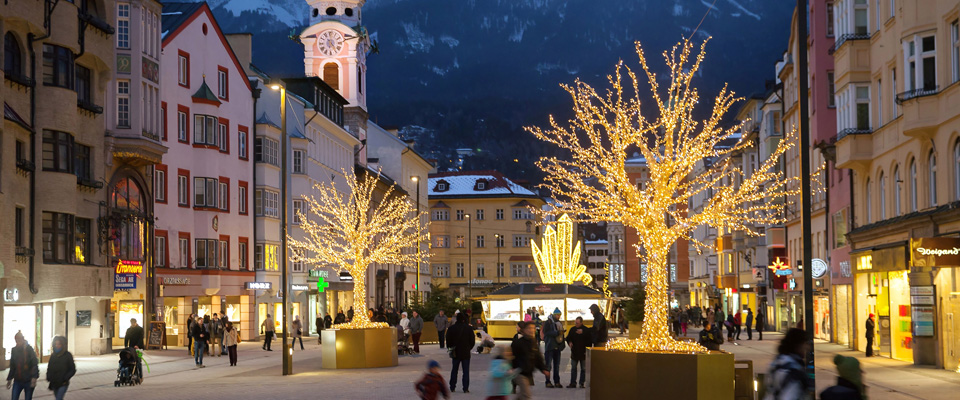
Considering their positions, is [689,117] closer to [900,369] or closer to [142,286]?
[900,369]

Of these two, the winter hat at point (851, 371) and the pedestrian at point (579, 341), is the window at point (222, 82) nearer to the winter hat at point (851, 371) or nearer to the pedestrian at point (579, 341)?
the pedestrian at point (579, 341)

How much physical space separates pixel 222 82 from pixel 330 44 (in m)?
30.7

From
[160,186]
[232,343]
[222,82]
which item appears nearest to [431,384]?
[232,343]

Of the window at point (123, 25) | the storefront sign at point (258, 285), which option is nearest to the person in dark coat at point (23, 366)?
the window at point (123, 25)

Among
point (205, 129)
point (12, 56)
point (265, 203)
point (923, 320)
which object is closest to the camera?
point (923, 320)

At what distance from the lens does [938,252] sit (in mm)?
28547

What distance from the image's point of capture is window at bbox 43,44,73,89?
38375mm

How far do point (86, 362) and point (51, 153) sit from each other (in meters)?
6.66

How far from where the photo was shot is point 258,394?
2483cm

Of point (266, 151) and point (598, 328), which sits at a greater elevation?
point (266, 151)

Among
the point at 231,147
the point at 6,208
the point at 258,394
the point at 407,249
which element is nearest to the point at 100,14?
the point at 6,208

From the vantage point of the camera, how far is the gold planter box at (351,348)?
33.8m

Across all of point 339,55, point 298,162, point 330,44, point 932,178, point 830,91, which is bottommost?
point 932,178

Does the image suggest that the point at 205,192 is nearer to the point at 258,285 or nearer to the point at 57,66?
the point at 258,285
